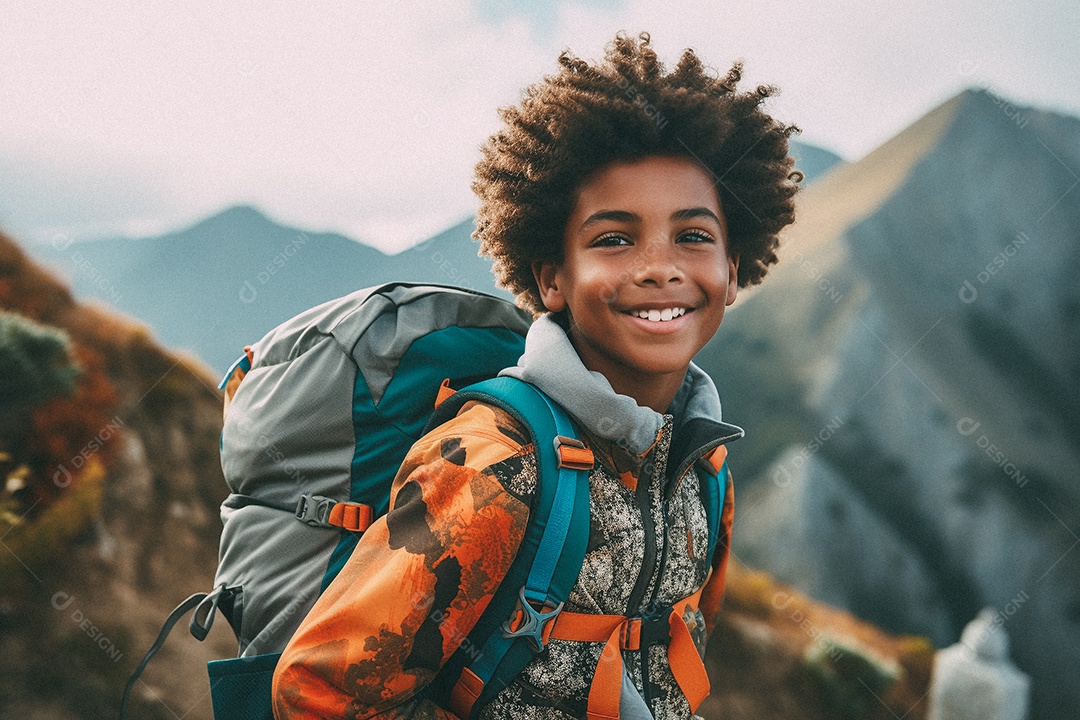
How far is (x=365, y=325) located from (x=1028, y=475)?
13492 mm

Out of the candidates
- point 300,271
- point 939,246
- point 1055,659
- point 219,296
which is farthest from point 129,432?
point 939,246

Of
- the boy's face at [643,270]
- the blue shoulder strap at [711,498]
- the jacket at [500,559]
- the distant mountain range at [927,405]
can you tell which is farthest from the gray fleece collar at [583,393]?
the distant mountain range at [927,405]

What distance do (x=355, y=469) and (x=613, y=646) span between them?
629mm

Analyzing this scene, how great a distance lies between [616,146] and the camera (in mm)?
1681

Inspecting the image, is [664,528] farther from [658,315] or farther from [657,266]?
[657,266]

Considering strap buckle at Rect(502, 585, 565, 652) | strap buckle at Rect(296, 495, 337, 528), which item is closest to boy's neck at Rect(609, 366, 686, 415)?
strap buckle at Rect(502, 585, 565, 652)

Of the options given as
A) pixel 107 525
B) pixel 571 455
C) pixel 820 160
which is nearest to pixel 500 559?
pixel 571 455

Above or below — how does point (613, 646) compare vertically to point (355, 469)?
below

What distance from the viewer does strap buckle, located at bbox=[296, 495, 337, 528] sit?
1.52 metres

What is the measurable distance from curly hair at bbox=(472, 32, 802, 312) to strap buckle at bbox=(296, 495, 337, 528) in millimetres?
749

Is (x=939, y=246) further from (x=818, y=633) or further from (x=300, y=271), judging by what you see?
(x=300, y=271)

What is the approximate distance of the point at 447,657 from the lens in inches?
51.9

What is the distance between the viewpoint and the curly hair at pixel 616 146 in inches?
66.6

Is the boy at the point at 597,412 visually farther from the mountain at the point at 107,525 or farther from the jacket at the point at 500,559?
the mountain at the point at 107,525
